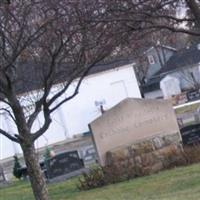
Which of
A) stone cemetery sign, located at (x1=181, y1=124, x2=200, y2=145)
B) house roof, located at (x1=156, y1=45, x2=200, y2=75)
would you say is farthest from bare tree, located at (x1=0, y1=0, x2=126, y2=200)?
house roof, located at (x1=156, y1=45, x2=200, y2=75)

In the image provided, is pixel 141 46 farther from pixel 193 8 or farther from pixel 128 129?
pixel 128 129

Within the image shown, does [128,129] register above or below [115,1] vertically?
below

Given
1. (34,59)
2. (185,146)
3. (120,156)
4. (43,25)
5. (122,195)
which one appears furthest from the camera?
(185,146)

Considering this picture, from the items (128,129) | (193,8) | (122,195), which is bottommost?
(122,195)

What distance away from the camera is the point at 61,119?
5297cm

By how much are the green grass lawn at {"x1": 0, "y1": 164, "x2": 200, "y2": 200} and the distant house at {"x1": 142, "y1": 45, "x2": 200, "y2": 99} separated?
47.1 metres

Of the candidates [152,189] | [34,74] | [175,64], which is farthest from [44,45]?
[175,64]

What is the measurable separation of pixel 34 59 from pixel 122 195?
12.1 feet

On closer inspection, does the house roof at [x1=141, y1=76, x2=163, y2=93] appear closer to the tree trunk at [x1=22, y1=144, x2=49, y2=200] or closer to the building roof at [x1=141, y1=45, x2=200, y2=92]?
the building roof at [x1=141, y1=45, x2=200, y2=92]

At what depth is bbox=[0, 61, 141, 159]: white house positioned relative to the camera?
5050 centimetres

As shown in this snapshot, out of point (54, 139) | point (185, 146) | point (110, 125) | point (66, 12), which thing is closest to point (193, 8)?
point (66, 12)

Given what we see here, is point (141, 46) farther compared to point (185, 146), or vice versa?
point (185, 146)

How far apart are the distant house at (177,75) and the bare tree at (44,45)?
5183 cm

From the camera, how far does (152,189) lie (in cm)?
1402
